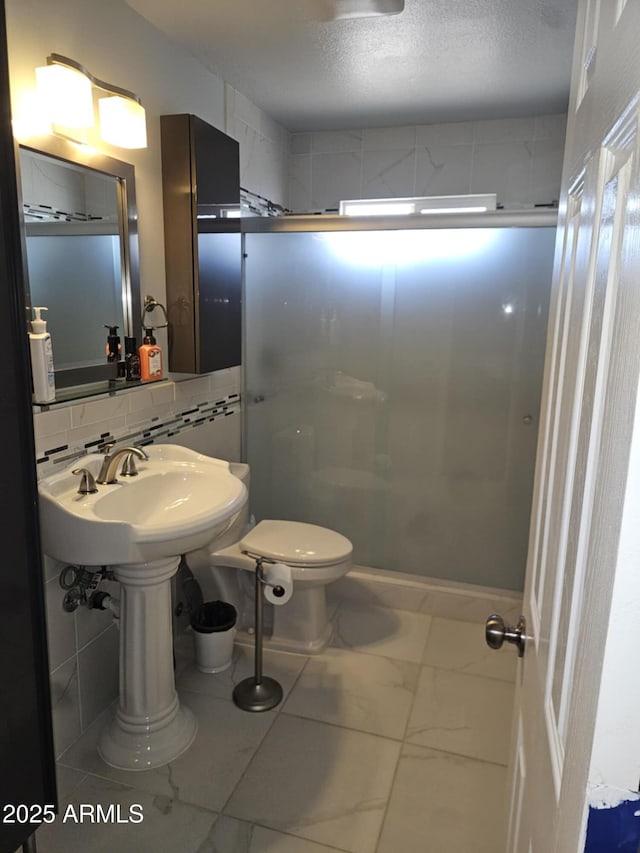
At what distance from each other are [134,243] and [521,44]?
62.7 inches

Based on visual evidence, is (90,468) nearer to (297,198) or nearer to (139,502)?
(139,502)

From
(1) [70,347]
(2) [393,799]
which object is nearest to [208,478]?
(1) [70,347]

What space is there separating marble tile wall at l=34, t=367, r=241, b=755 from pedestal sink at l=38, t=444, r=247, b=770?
92mm

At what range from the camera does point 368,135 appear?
315 centimetres

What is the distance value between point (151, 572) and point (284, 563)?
1.92ft

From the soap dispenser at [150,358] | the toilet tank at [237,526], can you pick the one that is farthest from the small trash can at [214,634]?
the soap dispenser at [150,358]

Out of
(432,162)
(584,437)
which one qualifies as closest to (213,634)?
(584,437)

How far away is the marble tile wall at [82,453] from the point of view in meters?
1.72

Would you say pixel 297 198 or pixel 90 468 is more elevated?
pixel 297 198

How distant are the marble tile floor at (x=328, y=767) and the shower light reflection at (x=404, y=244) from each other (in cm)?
172

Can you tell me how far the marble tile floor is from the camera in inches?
62.7

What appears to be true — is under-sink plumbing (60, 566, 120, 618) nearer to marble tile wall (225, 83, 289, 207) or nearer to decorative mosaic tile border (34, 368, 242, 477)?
decorative mosaic tile border (34, 368, 242, 477)

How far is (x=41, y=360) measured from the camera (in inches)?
61.4

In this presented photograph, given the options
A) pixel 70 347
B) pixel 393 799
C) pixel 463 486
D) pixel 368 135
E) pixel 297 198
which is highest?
pixel 368 135
